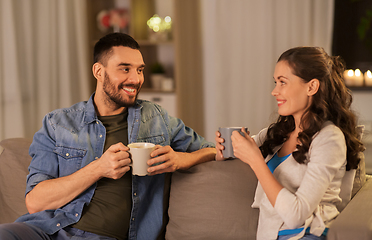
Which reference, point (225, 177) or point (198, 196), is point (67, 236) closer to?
point (198, 196)

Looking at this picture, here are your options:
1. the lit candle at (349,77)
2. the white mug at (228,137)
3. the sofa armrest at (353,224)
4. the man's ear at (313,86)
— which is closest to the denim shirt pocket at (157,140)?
the white mug at (228,137)

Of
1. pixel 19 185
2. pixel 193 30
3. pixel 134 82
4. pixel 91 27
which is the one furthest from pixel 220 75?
pixel 19 185

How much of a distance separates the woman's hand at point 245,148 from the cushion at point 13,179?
0.97m

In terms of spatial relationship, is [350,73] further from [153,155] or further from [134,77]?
[153,155]

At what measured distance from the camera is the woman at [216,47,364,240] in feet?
3.84

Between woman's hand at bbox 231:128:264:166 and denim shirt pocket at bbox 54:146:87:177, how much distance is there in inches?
25.7

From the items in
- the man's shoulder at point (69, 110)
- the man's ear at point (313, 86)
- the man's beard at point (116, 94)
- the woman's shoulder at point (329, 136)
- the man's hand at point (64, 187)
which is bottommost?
the man's hand at point (64, 187)

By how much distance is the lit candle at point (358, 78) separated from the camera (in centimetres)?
311

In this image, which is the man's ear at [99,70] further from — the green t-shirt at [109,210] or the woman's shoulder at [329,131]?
the woman's shoulder at [329,131]

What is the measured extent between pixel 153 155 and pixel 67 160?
430 millimetres

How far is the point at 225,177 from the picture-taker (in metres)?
1.50

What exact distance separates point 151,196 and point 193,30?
2473 mm

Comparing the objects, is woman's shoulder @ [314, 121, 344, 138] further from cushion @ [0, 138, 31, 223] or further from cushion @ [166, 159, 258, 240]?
cushion @ [0, 138, 31, 223]

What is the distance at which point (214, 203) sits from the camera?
1.47 meters
